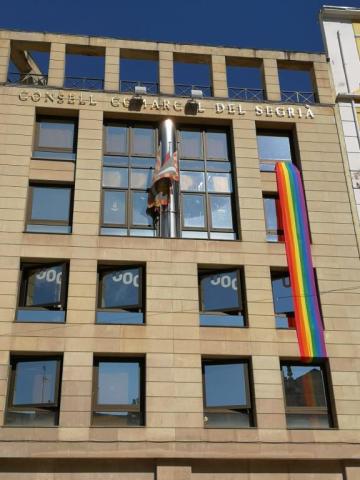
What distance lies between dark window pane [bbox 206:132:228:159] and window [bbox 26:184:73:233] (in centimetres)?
692

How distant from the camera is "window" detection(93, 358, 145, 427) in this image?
2178 cm

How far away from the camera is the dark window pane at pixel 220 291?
24.3 meters

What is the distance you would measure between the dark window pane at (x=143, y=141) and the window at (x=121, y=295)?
20.0 feet

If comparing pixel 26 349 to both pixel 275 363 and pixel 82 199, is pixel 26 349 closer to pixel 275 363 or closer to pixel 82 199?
pixel 82 199

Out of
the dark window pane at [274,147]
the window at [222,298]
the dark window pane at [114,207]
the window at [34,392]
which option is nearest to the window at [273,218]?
the dark window pane at [274,147]

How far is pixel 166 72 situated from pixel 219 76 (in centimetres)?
265

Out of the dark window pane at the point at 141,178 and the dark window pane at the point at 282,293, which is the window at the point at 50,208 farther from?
the dark window pane at the point at 282,293

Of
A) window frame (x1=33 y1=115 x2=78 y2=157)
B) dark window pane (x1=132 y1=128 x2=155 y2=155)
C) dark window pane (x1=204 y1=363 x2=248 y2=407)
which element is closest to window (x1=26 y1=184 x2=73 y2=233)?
window frame (x1=33 y1=115 x2=78 y2=157)

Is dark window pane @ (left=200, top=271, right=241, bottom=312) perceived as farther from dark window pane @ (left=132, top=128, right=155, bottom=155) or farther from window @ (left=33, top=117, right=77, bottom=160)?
window @ (left=33, top=117, right=77, bottom=160)

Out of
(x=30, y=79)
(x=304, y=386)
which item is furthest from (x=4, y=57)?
(x=304, y=386)

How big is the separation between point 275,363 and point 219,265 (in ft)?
15.2

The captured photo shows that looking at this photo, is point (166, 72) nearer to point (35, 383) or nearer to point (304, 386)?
point (35, 383)

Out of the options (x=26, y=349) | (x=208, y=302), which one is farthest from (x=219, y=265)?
(x=26, y=349)

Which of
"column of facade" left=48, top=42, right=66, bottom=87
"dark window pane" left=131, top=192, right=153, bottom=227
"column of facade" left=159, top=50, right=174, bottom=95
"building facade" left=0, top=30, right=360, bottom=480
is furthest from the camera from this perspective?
"column of facade" left=159, top=50, right=174, bottom=95
